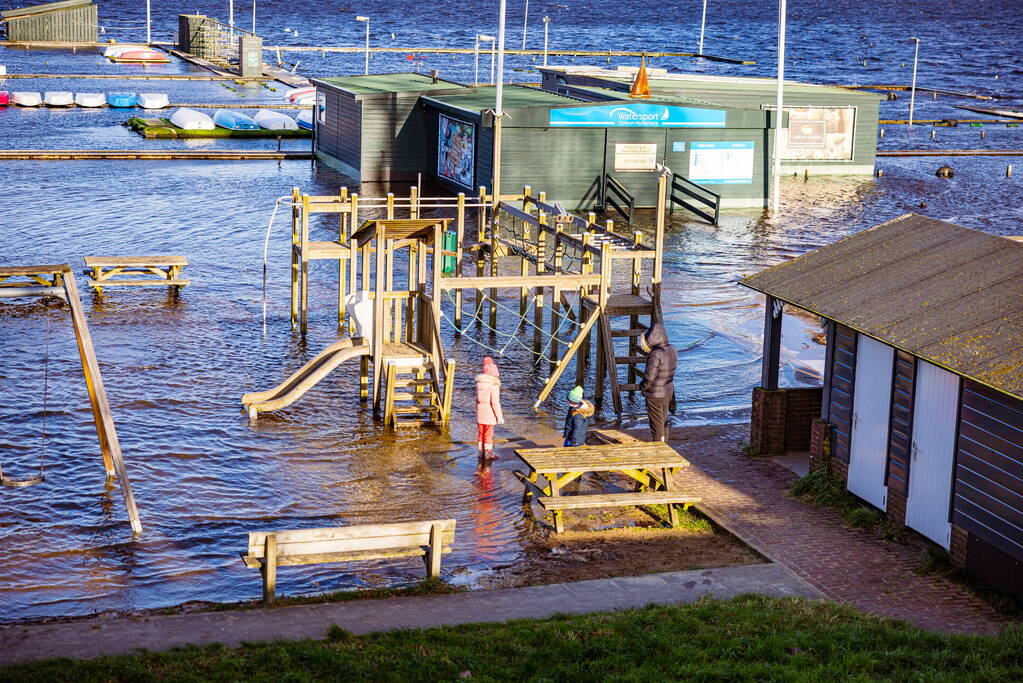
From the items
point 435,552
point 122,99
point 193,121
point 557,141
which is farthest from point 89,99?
point 435,552

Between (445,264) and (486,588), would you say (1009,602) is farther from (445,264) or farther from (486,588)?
(445,264)

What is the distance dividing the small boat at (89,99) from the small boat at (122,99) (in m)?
0.47

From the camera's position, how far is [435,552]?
49.6 feet

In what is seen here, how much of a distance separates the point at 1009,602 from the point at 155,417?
13527 millimetres

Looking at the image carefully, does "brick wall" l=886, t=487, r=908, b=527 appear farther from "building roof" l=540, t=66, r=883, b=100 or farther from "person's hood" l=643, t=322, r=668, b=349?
"building roof" l=540, t=66, r=883, b=100

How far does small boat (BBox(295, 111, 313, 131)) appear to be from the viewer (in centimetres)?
6112

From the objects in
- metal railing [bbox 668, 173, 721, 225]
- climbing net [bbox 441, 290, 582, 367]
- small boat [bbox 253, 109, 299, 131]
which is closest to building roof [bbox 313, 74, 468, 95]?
small boat [bbox 253, 109, 299, 131]

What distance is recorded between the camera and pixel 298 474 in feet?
63.7

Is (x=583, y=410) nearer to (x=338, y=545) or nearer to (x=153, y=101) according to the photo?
(x=338, y=545)

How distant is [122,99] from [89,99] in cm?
191

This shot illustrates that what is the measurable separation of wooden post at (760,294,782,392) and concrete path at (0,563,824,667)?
4.90 metres

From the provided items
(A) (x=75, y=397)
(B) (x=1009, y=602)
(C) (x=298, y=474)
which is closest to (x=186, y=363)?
(A) (x=75, y=397)

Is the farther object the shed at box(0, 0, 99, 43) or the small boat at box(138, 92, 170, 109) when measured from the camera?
the shed at box(0, 0, 99, 43)

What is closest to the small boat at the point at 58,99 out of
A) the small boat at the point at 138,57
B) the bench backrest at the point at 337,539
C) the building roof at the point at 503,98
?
the small boat at the point at 138,57
